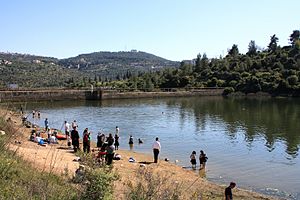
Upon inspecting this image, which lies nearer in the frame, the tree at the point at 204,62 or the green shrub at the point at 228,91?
the green shrub at the point at 228,91

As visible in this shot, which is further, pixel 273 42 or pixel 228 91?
pixel 273 42

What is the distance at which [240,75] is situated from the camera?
392 feet

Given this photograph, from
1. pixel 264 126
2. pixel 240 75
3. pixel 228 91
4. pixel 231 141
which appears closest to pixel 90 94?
pixel 228 91

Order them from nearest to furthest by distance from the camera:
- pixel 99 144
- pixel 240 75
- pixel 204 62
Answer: pixel 99 144 → pixel 240 75 → pixel 204 62

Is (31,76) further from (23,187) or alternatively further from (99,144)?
(23,187)

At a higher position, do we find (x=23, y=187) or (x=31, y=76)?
(x=31, y=76)

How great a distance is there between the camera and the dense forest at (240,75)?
361ft

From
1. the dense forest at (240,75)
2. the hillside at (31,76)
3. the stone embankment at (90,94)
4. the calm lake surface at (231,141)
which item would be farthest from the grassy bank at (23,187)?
the hillside at (31,76)

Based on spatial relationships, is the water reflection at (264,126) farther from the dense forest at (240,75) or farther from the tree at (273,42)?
the tree at (273,42)

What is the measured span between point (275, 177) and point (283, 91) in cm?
8947

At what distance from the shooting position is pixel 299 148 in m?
34.3

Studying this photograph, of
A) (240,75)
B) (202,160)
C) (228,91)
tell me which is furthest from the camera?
(240,75)

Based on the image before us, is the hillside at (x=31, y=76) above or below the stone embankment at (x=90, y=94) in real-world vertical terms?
above

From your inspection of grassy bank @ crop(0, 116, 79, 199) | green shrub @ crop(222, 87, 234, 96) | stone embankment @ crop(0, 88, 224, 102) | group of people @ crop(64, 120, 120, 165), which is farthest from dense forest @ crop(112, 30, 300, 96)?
grassy bank @ crop(0, 116, 79, 199)
